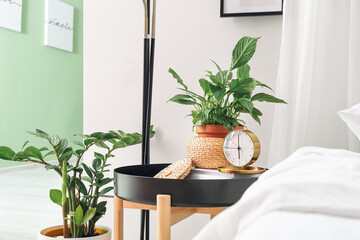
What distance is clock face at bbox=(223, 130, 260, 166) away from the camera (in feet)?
4.58

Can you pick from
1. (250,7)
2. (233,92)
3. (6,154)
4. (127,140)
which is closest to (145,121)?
(127,140)

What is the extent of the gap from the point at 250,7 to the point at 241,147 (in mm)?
702

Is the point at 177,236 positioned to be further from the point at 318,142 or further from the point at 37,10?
the point at 37,10

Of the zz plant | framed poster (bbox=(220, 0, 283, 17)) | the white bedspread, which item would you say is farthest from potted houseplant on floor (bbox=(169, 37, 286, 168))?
the white bedspread

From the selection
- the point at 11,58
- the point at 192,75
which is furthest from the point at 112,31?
the point at 11,58

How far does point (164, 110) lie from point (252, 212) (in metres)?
1.36

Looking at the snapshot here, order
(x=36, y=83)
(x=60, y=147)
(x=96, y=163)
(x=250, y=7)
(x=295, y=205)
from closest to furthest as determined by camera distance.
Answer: (x=295, y=205) → (x=60, y=147) → (x=96, y=163) → (x=250, y=7) → (x=36, y=83)

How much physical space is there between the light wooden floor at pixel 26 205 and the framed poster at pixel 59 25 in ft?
5.59

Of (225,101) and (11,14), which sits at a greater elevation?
(11,14)

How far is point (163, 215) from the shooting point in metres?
1.21

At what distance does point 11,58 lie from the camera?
16.0 ft

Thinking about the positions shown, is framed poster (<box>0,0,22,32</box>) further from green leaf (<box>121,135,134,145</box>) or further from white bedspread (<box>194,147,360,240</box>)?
white bedspread (<box>194,147,360,240</box>)

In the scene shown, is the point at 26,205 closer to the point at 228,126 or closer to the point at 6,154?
the point at 6,154

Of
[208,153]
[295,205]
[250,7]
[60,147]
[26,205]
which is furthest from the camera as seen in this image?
[26,205]
